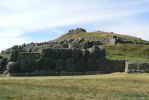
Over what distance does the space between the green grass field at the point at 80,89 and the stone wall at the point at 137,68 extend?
4621 millimetres

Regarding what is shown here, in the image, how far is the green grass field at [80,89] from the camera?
25828mm

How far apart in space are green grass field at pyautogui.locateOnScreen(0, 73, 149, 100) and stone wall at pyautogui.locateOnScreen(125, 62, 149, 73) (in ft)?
15.2

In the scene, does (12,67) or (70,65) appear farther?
(70,65)

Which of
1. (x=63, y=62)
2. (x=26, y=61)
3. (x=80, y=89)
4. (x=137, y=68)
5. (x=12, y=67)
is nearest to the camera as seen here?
(x=80, y=89)

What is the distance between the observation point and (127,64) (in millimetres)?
47438

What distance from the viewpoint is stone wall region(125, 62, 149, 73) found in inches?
1860

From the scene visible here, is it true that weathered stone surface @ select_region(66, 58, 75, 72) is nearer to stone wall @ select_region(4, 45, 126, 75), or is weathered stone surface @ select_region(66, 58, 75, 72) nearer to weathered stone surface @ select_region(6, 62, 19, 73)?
stone wall @ select_region(4, 45, 126, 75)

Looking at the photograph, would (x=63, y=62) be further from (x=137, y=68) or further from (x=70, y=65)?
(x=137, y=68)

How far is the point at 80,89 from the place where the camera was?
104 ft

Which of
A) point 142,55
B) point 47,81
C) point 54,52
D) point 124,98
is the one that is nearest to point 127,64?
point 54,52

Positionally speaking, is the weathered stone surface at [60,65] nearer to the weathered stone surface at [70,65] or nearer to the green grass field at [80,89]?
the weathered stone surface at [70,65]

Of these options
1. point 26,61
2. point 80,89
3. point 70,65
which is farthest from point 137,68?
point 80,89

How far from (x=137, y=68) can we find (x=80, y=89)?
1697 centimetres

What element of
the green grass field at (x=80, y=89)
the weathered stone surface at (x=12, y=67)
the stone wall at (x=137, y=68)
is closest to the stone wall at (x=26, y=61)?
the weathered stone surface at (x=12, y=67)
